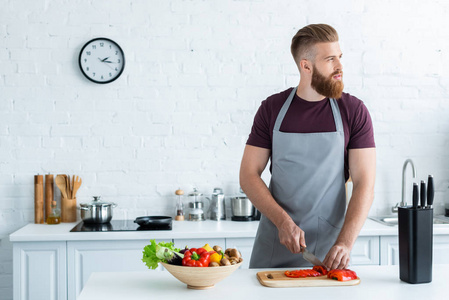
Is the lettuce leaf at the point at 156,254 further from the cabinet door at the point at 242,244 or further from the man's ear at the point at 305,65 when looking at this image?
the cabinet door at the point at 242,244

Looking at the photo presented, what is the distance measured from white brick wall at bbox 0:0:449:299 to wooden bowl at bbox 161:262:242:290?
6.96 feet

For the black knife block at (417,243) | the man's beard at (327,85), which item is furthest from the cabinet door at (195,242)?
the black knife block at (417,243)

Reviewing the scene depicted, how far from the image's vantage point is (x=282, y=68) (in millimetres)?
4035

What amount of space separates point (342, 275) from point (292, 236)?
31cm

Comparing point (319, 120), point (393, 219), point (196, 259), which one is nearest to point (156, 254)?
point (196, 259)

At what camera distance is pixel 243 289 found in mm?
1907

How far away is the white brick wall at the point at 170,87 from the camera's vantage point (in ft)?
12.7

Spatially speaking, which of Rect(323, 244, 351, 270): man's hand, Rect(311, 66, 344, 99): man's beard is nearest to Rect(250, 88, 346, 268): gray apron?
Rect(311, 66, 344, 99): man's beard

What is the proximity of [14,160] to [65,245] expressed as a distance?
91 cm

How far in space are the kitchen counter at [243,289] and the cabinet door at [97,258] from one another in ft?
4.18

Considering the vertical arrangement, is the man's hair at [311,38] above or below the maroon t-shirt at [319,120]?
above

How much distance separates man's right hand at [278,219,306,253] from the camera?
2203 mm

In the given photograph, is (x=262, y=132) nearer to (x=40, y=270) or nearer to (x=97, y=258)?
(x=97, y=258)

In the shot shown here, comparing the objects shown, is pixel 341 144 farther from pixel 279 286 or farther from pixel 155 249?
pixel 155 249
